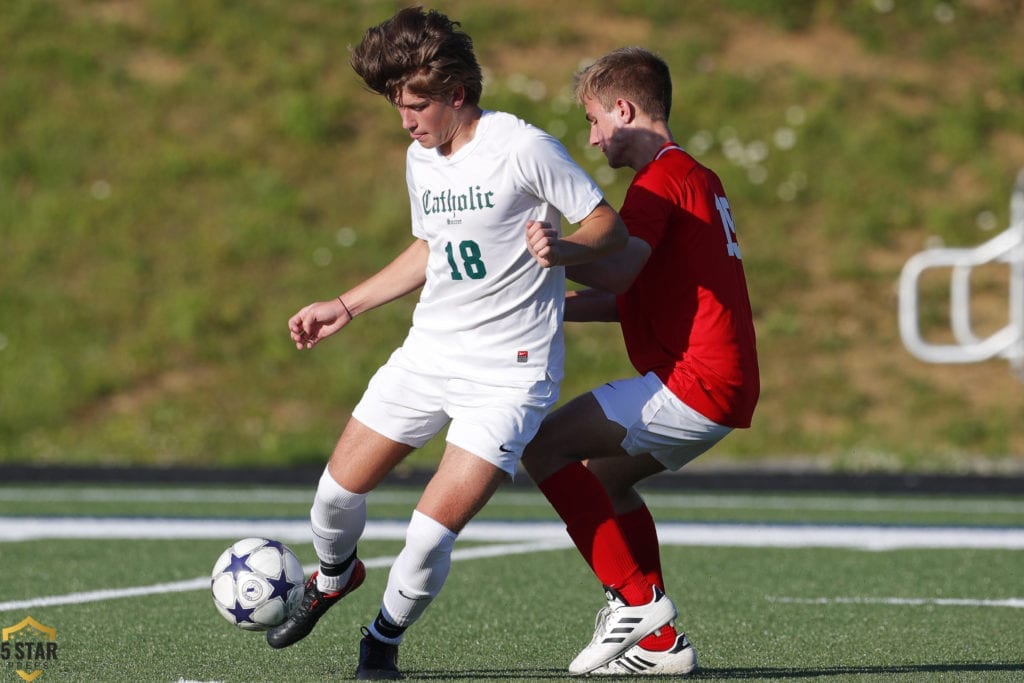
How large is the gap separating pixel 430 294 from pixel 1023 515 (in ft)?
24.2

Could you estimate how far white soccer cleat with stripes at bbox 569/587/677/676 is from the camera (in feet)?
15.5

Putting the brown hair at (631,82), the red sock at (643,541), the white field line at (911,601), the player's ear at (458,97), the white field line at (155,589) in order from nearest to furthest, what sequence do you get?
1. the player's ear at (458,97)
2. the brown hair at (631,82)
3. the red sock at (643,541)
4. the white field line at (155,589)
5. the white field line at (911,601)

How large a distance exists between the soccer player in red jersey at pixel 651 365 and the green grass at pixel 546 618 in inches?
14.2

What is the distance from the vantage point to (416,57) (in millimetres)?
4555

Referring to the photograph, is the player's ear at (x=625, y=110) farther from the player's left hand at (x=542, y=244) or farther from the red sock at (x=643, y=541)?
the red sock at (x=643, y=541)

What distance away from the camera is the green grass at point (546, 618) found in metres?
4.93

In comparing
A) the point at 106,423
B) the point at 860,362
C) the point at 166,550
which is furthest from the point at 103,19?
the point at 166,550

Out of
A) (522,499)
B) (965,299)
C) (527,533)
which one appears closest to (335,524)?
(527,533)

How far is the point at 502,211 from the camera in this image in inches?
181

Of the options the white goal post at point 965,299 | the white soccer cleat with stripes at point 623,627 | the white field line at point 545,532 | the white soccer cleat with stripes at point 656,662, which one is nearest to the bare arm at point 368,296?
the white soccer cleat with stripes at point 623,627

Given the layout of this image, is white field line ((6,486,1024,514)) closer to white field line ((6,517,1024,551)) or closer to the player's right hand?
white field line ((6,517,1024,551))

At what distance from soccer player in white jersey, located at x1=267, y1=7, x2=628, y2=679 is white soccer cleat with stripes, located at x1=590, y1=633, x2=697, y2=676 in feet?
2.07

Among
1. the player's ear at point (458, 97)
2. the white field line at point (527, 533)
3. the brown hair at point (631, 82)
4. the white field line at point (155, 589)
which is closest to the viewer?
the player's ear at point (458, 97)

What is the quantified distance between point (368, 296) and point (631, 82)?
107 centimetres
